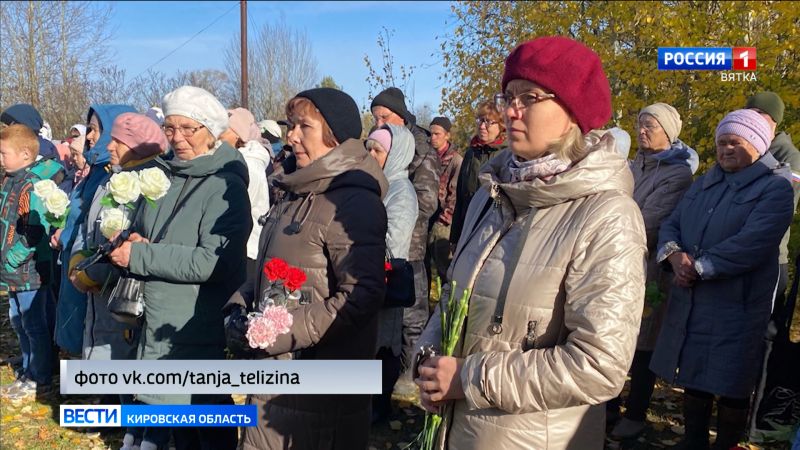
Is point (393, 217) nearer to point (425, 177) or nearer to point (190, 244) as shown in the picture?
point (190, 244)

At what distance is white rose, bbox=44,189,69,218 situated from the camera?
4.87m

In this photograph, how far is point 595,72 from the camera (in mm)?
1878

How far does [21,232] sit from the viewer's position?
5.55 meters

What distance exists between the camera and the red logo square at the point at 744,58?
6684 mm

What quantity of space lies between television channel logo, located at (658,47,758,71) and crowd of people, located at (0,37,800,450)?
1.78 metres

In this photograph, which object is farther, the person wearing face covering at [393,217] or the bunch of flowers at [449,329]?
the person wearing face covering at [393,217]

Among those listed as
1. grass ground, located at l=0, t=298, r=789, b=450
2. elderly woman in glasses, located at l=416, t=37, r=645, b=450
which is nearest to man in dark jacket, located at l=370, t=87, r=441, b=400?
grass ground, located at l=0, t=298, r=789, b=450

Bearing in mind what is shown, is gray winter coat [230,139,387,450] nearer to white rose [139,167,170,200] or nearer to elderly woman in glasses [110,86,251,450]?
elderly woman in glasses [110,86,251,450]

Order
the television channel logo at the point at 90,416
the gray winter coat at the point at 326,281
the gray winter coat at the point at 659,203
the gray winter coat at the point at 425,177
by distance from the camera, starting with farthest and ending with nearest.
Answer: the gray winter coat at the point at 425,177
the gray winter coat at the point at 659,203
the television channel logo at the point at 90,416
the gray winter coat at the point at 326,281

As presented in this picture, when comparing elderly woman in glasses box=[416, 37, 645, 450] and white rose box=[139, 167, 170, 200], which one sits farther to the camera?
white rose box=[139, 167, 170, 200]

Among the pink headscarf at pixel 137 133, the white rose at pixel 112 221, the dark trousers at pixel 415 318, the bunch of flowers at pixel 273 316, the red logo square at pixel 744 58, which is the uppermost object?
the red logo square at pixel 744 58

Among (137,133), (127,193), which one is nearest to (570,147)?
(127,193)

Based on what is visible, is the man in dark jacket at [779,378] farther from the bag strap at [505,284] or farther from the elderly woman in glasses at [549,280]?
the bag strap at [505,284]
